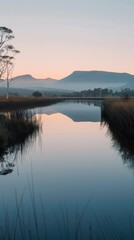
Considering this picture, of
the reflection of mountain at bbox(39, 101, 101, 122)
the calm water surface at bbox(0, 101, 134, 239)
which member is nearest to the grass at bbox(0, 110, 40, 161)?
the calm water surface at bbox(0, 101, 134, 239)

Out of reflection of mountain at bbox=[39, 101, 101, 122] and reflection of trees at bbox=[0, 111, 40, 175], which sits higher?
reflection of trees at bbox=[0, 111, 40, 175]

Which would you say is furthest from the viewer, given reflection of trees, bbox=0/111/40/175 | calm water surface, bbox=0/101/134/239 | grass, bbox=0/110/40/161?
grass, bbox=0/110/40/161

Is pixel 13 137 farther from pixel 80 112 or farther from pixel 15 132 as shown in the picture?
pixel 80 112

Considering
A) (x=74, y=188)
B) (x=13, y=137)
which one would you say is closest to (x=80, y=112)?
(x=13, y=137)

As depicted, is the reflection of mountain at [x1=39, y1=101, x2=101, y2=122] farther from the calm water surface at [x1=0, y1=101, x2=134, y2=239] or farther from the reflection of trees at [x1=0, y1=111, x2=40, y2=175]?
the calm water surface at [x1=0, y1=101, x2=134, y2=239]

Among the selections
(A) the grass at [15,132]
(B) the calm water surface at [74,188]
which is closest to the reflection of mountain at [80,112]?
(A) the grass at [15,132]

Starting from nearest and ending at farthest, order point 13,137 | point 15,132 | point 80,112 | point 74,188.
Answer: point 74,188 < point 13,137 < point 15,132 < point 80,112

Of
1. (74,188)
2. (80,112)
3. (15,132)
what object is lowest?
(80,112)

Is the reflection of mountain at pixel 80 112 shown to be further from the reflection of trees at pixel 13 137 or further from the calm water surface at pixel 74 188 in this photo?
the calm water surface at pixel 74 188

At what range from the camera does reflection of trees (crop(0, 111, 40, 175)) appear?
39.1 feet

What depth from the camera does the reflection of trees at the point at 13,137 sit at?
1191 centimetres

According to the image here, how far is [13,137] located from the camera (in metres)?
16.6

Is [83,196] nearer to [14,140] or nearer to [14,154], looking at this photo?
[14,154]

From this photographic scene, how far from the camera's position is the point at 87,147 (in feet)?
53.5
